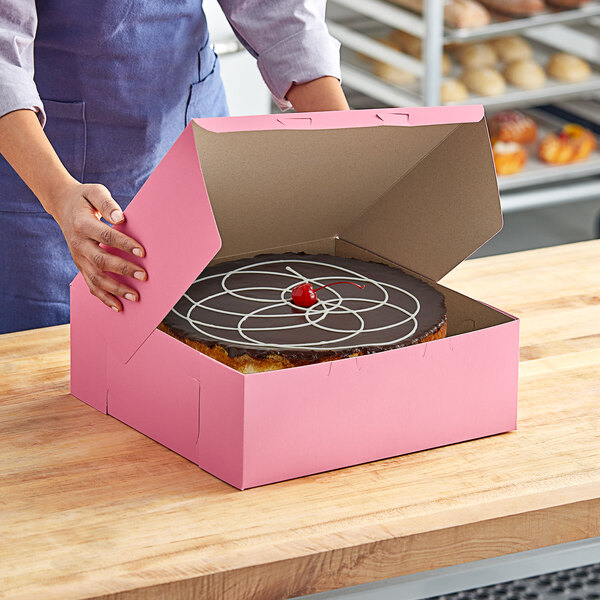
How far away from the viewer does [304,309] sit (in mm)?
1062

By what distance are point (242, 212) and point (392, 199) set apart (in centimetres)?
21

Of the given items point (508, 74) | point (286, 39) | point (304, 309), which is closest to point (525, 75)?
point (508, 74)

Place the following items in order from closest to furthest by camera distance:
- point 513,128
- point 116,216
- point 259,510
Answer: point 259,510, point 116,216, point 513,128

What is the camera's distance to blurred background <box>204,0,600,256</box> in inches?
139

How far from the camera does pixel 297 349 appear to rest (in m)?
0.95

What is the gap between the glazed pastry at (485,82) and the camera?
363 cm

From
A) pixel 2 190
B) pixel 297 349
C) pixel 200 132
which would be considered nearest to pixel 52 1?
pixel 2 190

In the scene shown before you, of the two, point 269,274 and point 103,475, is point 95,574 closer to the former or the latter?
point 103,475

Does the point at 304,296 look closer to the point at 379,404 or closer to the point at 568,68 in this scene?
the point at 379,404

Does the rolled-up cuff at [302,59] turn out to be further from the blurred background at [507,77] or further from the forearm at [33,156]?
the blurred background at [507,77]

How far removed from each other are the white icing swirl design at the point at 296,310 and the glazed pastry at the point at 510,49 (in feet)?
9.38

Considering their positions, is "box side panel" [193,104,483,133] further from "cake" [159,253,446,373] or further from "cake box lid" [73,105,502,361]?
"cake" [159,253,446,373]

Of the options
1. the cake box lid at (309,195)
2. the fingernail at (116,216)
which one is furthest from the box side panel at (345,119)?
the fingernail at (116,216)

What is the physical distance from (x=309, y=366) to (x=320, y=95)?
672mm
